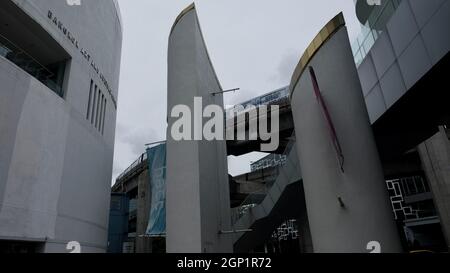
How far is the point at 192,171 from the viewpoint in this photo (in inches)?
488

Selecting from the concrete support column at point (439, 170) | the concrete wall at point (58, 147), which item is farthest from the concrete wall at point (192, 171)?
the concrete support column at point (439, 170)

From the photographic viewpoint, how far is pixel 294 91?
1377 centimetres

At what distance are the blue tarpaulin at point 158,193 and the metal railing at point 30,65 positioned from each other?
6864mm

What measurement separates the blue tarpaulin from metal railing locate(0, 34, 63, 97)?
686cm

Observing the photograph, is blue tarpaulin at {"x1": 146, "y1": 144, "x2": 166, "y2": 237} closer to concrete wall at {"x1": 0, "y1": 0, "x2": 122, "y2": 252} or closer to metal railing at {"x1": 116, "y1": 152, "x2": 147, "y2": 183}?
concrete wall at {"x1": 0, "y1": 0, "x2": 122, "y2": 252}

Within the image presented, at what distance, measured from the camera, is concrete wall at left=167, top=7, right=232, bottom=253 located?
38.2 feet

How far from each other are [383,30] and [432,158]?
20150mm

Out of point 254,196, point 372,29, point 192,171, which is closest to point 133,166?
point 254,196

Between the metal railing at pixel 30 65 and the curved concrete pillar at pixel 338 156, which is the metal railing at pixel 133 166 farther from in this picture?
the curved concrete pillar at pixel 338 156

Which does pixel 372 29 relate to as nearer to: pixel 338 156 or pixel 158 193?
pixel 338 156

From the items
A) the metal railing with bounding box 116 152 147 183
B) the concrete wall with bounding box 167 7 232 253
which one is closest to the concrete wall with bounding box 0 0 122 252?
the concrete wall with bounding box 167 7 232 253

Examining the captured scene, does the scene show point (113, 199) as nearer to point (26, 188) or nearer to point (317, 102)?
point (26, 188)

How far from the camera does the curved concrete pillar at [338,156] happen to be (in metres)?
10.0

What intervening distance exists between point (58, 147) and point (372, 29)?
1697 centimetres
